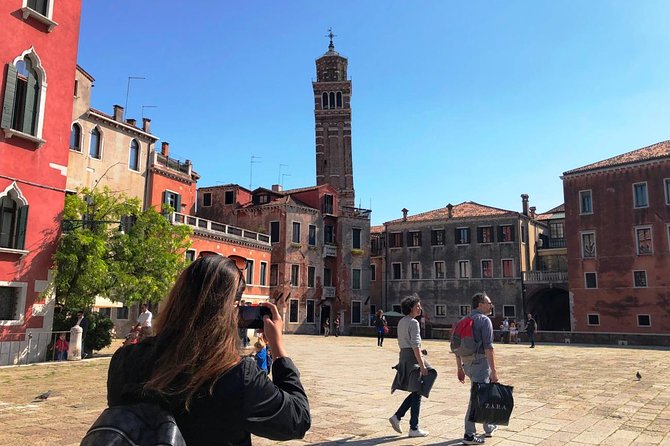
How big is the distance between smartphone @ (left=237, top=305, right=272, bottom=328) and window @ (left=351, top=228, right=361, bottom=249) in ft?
137

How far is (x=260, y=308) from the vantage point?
2248 millimetres

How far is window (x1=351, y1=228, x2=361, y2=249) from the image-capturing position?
1737 inches

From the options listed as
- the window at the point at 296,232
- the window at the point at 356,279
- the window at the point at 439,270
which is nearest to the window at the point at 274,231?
the window at the point at 296,232

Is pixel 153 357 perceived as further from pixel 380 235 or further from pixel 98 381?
pixel 380 235

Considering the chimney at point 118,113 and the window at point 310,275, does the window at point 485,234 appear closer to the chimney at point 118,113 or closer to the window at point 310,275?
the window at point 310,275

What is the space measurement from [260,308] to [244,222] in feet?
130

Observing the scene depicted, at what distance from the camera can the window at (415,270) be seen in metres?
45.6

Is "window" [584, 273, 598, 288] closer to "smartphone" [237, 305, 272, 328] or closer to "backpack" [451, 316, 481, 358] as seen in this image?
"backpack" [451, 316, 481, 358]

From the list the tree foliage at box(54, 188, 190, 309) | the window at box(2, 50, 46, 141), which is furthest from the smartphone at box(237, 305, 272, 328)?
the window at box(2, 50, 46, 141)

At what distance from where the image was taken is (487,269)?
42312 mm

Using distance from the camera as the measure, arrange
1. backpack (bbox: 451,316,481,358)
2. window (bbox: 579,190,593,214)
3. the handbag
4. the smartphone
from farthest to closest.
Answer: window (bbox: 579,190,593,214)
backpack (bbox: 451,316,481,358)
the handbag
the smartphone

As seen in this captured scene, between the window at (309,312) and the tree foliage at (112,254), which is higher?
the tree foliage at (112,254)

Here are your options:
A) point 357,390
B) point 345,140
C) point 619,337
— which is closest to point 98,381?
point 357,390

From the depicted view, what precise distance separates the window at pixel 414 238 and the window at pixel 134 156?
25.3 m
